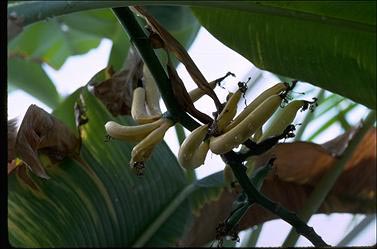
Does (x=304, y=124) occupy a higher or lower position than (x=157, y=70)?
lower

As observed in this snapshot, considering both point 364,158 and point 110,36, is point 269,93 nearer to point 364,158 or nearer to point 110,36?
point 364,158

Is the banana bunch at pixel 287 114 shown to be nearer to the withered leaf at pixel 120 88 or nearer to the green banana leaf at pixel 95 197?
the withered leaf at pixel 120 88

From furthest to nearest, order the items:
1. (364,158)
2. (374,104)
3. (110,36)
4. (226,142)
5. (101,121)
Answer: (110,36) → (364,158) → (101,121) → (374,104) → (226,142)

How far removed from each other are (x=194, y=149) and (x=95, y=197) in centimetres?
44

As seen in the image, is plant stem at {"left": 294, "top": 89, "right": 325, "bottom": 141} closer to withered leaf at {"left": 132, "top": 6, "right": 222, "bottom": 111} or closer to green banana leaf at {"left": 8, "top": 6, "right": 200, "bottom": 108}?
green banana leaf at {"left": 8, "top": 6, "right": 200, "bottom": 108}

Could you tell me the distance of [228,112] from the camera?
1.75 ft

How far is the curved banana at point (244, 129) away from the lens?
505mm

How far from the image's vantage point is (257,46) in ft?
2.52

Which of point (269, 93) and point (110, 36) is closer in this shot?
point (269, 93)

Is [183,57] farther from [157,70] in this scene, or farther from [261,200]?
[261,200]

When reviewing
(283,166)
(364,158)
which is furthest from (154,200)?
(364,158)

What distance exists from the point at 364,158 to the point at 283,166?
14cm

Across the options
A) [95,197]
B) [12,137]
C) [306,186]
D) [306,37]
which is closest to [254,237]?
[306,186]

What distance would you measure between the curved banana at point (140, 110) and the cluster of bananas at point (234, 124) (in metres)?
0.06
